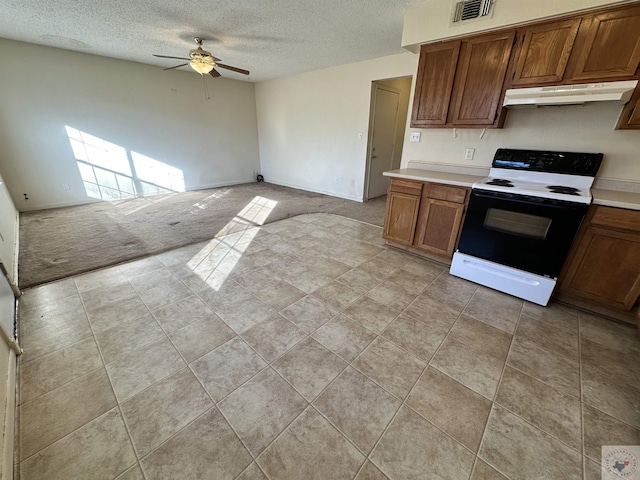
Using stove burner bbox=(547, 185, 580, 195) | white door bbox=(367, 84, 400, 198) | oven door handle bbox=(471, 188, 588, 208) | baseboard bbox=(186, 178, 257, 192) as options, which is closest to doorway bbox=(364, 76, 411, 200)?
white door bbox=(367, 84, 400, 198)

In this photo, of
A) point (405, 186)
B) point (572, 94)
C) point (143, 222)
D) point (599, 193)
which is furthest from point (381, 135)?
point (143, 222)

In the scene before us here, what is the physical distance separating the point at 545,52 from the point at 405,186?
152 cm

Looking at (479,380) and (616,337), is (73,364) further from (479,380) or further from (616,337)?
A: (616,337)

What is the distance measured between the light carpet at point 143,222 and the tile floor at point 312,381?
20.5 inches

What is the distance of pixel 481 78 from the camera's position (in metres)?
2.44

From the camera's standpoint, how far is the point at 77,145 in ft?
14.7

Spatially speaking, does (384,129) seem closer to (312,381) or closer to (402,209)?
(402,209)

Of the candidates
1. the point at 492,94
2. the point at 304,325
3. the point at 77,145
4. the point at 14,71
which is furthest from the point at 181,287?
the point at 14,71

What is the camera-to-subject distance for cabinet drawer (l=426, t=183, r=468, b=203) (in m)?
2.51

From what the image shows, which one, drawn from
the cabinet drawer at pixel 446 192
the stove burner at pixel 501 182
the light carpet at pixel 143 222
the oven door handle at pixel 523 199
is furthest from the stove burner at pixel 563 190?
the light carpet at pixel 143 222

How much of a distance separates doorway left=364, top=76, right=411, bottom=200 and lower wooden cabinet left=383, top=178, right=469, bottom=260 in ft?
7.63

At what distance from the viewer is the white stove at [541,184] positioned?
6.48ft

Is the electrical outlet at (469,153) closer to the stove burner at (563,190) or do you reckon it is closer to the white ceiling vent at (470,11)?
the stove burner at (563,190)

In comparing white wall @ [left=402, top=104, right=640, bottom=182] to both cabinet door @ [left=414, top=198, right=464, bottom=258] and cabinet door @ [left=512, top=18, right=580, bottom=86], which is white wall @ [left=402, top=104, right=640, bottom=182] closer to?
cabinet door @ [left=512, top=18, right=580, bottom=86]
